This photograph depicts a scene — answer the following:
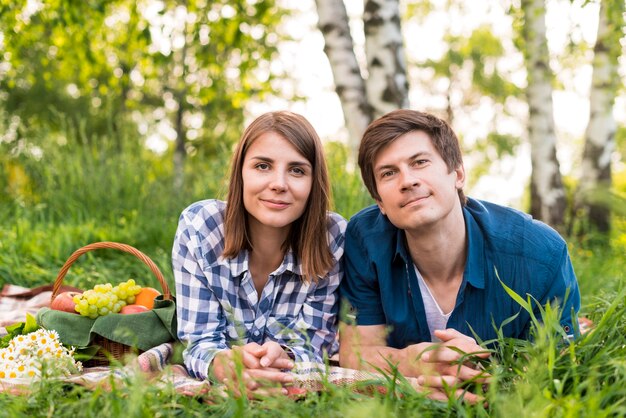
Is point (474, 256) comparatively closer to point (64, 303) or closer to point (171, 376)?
point (171, 376)

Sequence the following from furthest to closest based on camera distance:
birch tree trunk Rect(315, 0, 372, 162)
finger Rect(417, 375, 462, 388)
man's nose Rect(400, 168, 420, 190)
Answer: birch tree trunk Rect(315, 0, 372, 162)
man's nose Rect(400, 168, 420, 190)
finger Rect(417, 375, 462, 388)

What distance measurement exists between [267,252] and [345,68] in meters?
2.58

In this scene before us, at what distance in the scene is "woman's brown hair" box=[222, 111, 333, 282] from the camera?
109 inches

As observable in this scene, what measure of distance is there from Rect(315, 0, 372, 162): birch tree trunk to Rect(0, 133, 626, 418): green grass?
302 mm

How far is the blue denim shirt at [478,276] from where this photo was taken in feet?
8.59

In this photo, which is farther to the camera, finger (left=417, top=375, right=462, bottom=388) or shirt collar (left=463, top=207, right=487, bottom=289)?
shirt collar (left=463, top=207, right=487, bottom=289)

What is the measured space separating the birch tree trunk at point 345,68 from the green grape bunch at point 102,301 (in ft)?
8.28

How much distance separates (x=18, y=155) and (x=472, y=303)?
5.05 m

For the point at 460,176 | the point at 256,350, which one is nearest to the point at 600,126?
the point at 460,176

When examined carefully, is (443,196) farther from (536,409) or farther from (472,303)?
(536,409)

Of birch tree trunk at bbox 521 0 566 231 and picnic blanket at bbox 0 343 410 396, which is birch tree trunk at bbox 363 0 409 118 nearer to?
birch tree trunk at bbox 521 0 566 231

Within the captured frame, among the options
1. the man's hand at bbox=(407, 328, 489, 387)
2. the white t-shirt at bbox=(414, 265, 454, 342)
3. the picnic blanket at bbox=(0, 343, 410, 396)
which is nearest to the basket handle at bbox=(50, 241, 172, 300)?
the picnic blanket at bbox=(0, 343, 410, 396)

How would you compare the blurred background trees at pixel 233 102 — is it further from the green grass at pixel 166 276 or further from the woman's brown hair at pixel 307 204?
the woman's brown hair at pixel 307 204

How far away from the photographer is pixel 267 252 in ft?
9.48
